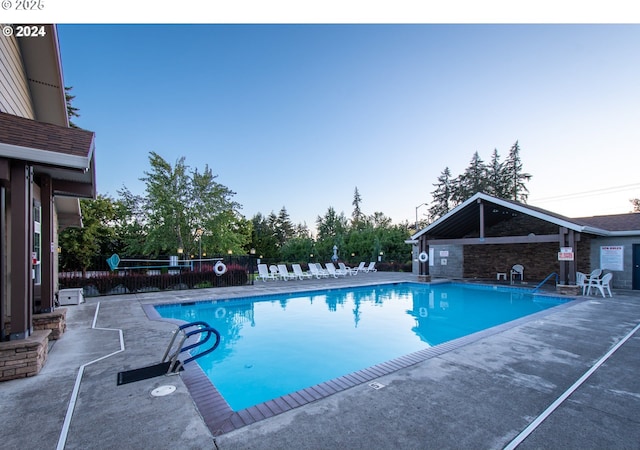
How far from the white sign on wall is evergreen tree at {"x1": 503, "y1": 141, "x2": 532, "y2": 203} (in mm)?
27654

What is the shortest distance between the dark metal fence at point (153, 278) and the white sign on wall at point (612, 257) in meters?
15.3

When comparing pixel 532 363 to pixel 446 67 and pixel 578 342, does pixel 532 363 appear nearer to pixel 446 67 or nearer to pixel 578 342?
pixel 578 342

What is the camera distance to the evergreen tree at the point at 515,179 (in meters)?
37.3

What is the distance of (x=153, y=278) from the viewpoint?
1164 centimetres

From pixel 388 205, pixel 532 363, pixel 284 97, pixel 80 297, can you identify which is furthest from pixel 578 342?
pixel 388 205

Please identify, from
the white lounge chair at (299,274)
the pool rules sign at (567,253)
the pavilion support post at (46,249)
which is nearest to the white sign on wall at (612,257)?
the pool rules sign at (567,253)

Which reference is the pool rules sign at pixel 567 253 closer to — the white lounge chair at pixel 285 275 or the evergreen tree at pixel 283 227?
the white lounge chair at pixel 285 275

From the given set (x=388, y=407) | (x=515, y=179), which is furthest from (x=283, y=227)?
(x=388, y=407)

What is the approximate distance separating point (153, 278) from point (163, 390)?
965cm

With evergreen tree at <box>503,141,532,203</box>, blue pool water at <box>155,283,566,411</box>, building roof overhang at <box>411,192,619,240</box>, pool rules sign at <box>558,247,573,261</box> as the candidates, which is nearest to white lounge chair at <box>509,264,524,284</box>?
blue pool water at <box>155,283,566,411</box>
